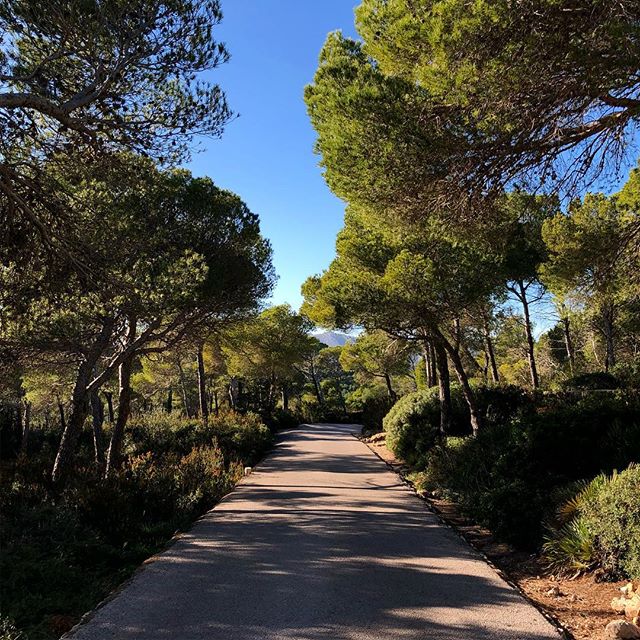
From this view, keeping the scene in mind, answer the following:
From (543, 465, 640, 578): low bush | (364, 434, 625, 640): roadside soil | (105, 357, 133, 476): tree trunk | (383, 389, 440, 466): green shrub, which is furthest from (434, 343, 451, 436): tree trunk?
(105, 357, 133, 476): tree trunk

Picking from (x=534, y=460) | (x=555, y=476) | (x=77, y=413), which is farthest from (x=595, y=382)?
(x=77, y=413)

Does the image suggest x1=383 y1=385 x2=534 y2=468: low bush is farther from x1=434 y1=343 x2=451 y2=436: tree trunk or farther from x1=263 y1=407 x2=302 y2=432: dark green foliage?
x1=263 y1=407 x2=302 y2=432: dark green foliage

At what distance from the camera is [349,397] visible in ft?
166

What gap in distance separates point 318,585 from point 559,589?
2.39 m

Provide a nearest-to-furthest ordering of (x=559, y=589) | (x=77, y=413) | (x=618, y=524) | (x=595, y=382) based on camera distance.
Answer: (x=618, y=524) < (x=559, y=589) < (x=77, y=413) < (x=595, y=382)

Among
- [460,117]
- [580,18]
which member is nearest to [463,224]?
[460,117]

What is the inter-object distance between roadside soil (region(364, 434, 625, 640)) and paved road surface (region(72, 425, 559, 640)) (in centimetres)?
29

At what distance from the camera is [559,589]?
4.83 metres

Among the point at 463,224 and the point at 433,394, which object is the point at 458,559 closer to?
the point at 463,224

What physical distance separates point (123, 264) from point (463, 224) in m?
5.59

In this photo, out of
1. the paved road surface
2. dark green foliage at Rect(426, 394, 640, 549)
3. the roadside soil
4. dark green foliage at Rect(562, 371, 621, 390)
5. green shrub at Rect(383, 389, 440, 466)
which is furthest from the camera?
dark green foliage at Rect(562, 371, 621, 390)

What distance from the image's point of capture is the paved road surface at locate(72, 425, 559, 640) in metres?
3.77

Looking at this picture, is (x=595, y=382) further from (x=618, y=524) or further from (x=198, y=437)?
(x=198, y=437)

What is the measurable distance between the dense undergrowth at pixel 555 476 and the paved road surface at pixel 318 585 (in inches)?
35.6
